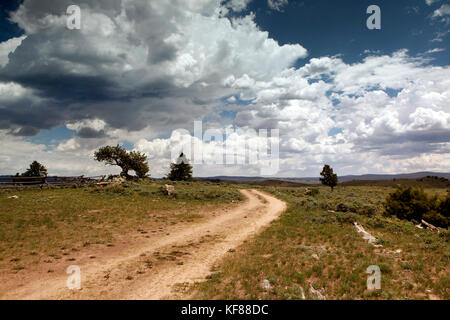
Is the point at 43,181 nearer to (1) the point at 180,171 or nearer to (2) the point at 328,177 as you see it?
(1) the point at 180,171

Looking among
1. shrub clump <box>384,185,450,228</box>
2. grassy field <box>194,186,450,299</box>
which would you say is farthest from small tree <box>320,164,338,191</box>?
grassy field <box>194,186,450,299</box>

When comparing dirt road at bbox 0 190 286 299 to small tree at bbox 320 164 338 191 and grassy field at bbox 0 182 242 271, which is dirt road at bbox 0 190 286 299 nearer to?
grassy field at bbox 0 182 242 271

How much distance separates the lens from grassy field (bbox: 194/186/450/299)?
8.41 meters

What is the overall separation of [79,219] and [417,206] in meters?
33.3

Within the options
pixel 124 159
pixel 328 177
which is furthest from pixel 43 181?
pixel 328 177

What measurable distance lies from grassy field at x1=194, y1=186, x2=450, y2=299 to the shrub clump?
8339 mm

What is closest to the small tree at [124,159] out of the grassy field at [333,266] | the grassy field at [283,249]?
the grassy field at [283,249]

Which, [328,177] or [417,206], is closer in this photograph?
[417,206]

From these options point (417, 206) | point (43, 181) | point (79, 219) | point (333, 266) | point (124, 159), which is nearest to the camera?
point (333, 266)

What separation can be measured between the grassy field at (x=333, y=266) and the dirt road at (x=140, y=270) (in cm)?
117

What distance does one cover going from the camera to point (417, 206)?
80.1 ft

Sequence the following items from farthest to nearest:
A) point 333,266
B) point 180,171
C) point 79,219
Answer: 1. point 180,171
2. point 79,219
3. point 333,266
